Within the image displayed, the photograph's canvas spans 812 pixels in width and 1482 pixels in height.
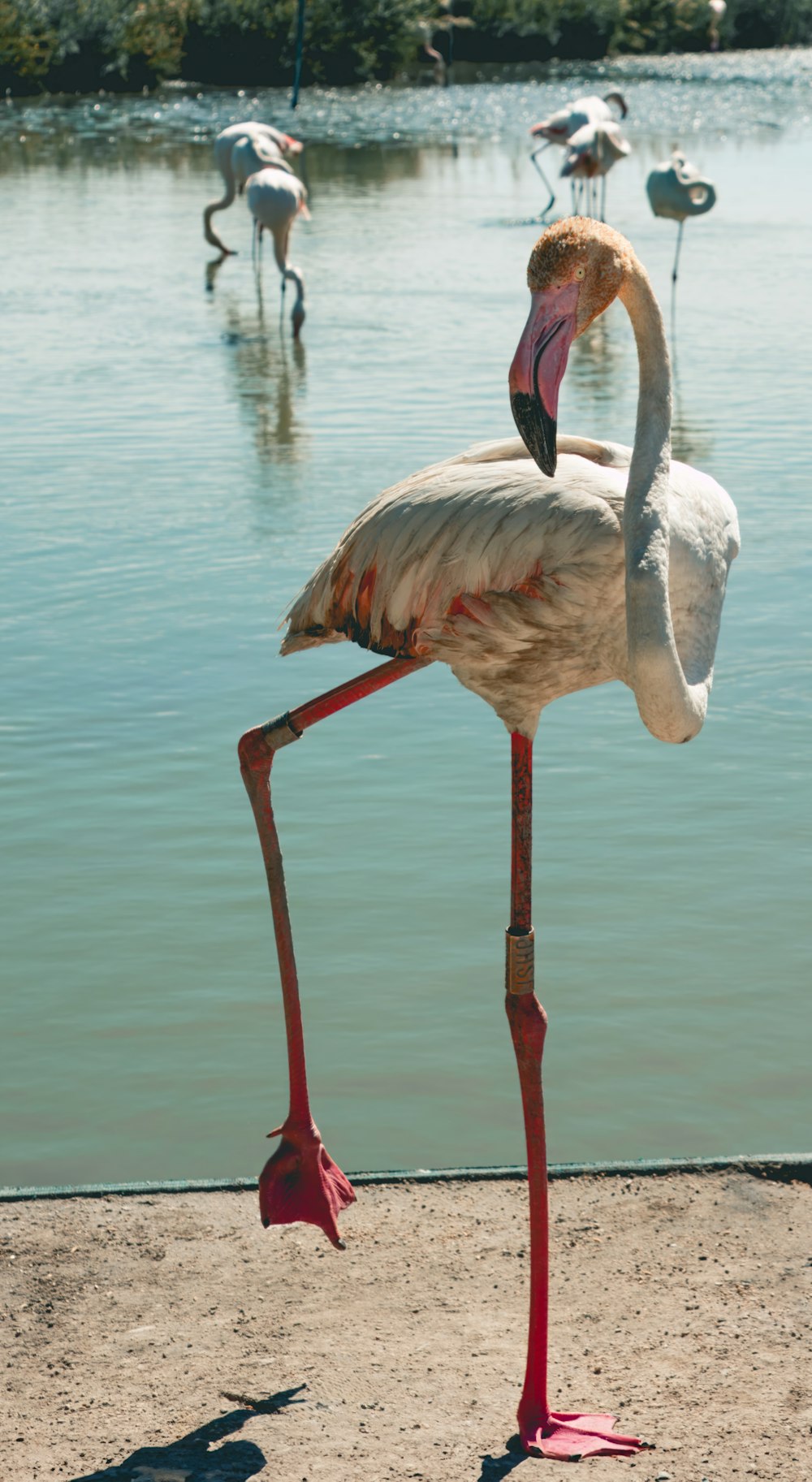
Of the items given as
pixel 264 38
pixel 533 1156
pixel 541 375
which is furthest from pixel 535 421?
pixel 264 38

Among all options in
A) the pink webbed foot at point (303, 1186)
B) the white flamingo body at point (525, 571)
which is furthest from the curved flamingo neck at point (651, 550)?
the pink webbed foot at point (303, 1186)

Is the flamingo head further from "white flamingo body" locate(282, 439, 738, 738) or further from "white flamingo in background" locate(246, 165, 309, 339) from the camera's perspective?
"white flamingo in background" locate(246, 165, 309, 339)

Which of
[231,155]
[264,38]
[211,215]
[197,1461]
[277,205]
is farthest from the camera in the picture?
[264,38]

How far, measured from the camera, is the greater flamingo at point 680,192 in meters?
15.4

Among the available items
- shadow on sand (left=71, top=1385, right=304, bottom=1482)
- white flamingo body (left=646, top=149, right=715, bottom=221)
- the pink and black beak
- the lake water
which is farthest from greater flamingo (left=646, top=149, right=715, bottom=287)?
shadow on sand (left=71, top=1385, right=304, bottom=1482)

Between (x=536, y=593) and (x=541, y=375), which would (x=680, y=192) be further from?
(x=541, y=375)

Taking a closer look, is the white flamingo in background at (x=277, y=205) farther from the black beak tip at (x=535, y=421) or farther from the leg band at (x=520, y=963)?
the black beak tip at (x=535, y=421)

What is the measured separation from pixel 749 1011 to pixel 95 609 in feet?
12.9

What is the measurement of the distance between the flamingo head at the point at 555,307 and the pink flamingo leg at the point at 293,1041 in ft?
2.54

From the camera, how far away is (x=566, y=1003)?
15.4 feet

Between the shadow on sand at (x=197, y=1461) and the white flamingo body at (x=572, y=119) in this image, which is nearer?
the shadow on sand at (x=197, y=1461)

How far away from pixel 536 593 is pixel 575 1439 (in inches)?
59.0

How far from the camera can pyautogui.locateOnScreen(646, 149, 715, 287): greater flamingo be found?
15.4 m

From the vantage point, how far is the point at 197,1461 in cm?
298
